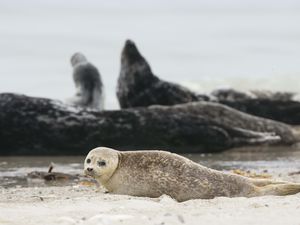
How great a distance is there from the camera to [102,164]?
564 cm

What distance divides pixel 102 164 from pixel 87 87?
1014 cm

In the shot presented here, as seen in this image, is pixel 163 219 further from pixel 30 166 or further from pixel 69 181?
pixel 30 166

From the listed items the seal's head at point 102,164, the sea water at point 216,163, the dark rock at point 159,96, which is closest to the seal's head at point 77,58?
the dark rock at point 159,96

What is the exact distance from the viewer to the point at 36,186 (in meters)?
7.01

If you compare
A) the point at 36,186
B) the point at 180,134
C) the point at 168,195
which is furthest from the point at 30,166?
the point at 168,195

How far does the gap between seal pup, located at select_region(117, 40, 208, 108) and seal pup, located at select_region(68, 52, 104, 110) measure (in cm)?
42

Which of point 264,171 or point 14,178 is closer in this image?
point 14,178

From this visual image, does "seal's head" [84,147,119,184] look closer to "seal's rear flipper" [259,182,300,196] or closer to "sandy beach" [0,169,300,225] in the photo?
"sandy beach" [0,169,300,225]

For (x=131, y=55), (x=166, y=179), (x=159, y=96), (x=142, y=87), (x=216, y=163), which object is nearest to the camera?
(x=166, y=179)

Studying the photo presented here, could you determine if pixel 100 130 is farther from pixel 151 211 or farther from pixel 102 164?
pixel 151 211

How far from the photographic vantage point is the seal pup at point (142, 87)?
15238 mm

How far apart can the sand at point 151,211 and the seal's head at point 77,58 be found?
41.0ft

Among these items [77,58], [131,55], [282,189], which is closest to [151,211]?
[282,189]

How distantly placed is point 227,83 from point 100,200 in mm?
17711
